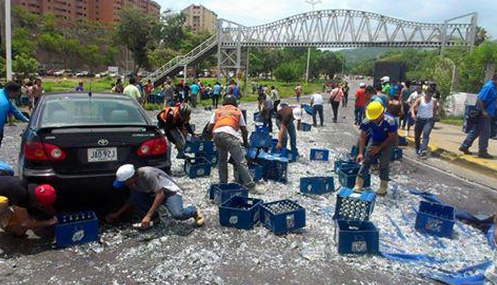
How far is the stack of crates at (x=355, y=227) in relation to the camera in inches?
193

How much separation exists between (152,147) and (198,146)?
132 inches

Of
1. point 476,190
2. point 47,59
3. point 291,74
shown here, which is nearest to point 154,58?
point 291,74

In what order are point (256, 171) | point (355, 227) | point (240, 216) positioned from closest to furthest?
1. point (355, 227)
2. point (240, 216)
3. point (256, 171)

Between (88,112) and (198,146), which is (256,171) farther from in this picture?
(88,112)

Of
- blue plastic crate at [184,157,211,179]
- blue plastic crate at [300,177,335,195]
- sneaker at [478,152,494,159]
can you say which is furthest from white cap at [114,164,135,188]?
sneaker at [478,152,494,159]

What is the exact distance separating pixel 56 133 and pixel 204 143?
13.8ft

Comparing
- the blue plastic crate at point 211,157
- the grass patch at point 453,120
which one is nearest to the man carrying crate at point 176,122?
the blue plastic crate at point 211,157

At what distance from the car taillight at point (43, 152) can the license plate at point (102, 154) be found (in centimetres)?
32

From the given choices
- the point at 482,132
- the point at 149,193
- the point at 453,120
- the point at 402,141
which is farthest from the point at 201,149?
the point at 453,120

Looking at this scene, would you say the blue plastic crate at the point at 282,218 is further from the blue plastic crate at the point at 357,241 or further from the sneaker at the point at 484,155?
the sneaker at the point at 484,155

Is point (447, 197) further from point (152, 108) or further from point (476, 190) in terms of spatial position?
point (152, 108)

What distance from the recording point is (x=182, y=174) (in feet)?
27.8

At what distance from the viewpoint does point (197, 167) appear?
8.19 metres

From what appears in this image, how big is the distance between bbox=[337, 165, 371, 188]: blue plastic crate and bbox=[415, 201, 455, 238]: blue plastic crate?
1.75 meters
